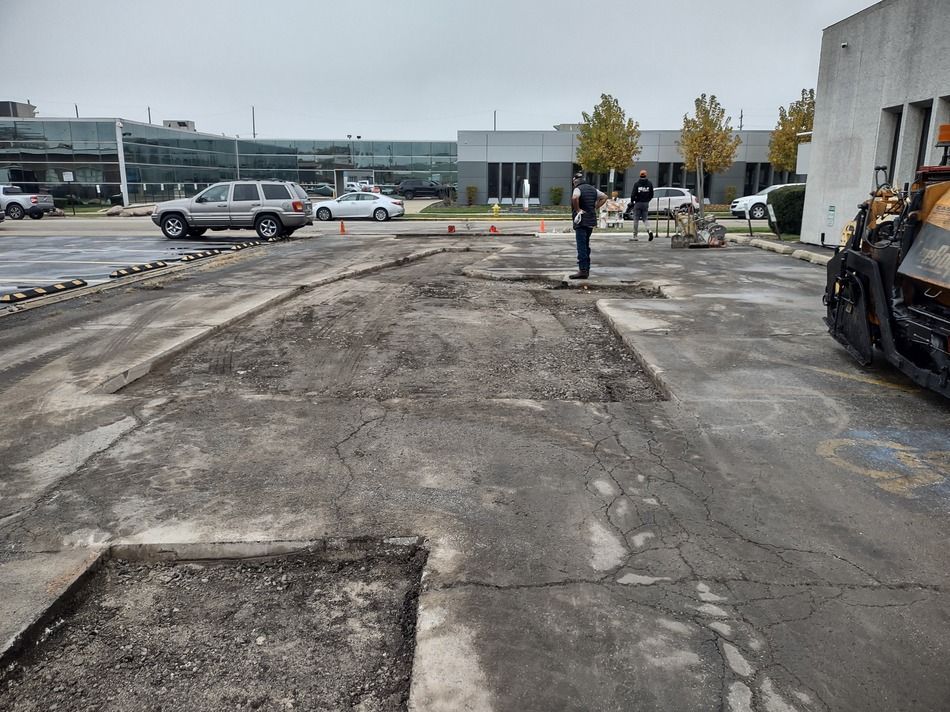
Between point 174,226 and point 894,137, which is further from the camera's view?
point 174,226

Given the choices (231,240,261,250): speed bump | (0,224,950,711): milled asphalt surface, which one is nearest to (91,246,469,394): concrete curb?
(0,224,950,711): milled asphalt surface

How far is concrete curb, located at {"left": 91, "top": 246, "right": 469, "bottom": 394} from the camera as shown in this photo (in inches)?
277

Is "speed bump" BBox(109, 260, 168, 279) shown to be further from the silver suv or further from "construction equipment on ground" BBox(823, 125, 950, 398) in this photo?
Answer: "construction equipment on ground" BBox(823, 125, 950, 398)

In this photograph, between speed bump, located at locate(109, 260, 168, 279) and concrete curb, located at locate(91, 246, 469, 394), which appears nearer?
concrete curb, located at locate(91, 246, 469, 394)

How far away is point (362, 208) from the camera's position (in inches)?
1294

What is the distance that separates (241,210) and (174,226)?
245 cm

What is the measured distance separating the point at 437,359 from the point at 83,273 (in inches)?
427

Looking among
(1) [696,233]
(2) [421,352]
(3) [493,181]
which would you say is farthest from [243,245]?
(3) [493,181]

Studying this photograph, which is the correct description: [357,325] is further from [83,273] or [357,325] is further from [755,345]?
[83,273]

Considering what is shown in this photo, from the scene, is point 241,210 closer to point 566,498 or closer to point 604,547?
point 566,498

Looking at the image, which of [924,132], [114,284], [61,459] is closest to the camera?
[61,459]

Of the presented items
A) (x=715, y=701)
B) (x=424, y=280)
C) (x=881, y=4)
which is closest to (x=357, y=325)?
(x=424, y=280)

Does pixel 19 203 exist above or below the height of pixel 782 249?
above

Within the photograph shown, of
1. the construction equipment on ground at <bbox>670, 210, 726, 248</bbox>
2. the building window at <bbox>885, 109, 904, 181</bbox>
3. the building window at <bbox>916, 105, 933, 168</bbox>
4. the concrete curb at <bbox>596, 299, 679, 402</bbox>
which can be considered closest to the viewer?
the concrete curb at <bbox>596, 299, 679, 402</bbox>
